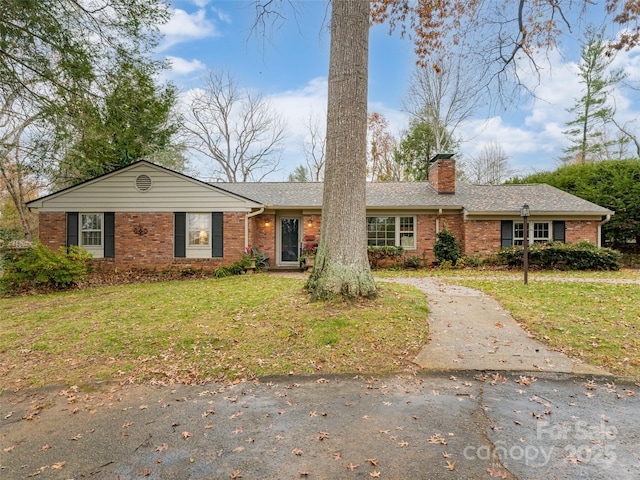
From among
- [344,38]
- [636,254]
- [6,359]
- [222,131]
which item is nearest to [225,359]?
[6,359]

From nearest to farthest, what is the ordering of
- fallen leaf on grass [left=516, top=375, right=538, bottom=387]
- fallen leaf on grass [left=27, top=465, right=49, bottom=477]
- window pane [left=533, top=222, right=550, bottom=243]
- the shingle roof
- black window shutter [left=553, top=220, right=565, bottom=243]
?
fallen leaf on grass [left=27, top=465, right=49, bottom=477], fallen leaf on grass [left=516, top=375, right=538, bottom=387], the shingle roof, black window shutter [left=553, top=220, right=565, bottom=243], window pane [left=533, top=222, right=550, bottom=243]

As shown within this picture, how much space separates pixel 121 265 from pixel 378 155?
2065 cm

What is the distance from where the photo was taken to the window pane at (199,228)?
485 inches

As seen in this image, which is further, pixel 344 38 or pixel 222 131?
pixel 222 131

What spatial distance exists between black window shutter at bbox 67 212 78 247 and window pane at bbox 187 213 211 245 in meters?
4.19

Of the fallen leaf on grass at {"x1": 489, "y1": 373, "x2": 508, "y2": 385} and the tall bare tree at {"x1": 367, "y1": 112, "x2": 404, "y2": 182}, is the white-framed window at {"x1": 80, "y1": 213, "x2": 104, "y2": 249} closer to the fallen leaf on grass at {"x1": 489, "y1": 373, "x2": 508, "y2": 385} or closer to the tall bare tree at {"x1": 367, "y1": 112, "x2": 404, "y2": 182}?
the fallen leaf on grass at {"x1": 489, "y1": 373, "x2": 508, "y2": 385}

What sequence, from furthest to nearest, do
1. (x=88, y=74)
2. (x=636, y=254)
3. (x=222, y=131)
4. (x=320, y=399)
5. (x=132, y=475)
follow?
(x=222, y=131), (x=636, y=254), (x=88, y=74), (x=320, y=399), (x=132, y=475)

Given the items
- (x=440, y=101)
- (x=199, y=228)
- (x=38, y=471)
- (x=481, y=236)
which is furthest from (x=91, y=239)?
(x=440, y=101)

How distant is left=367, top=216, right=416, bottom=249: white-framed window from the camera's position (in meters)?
14.1

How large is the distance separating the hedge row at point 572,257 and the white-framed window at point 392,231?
4.09 metres

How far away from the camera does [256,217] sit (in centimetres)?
1379

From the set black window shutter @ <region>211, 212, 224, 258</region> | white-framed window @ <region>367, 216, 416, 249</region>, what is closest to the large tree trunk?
black window shutter @ <region>211, 212, 224, 258</region>

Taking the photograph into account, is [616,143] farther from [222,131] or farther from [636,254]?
[222,131]

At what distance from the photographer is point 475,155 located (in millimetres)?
27047
